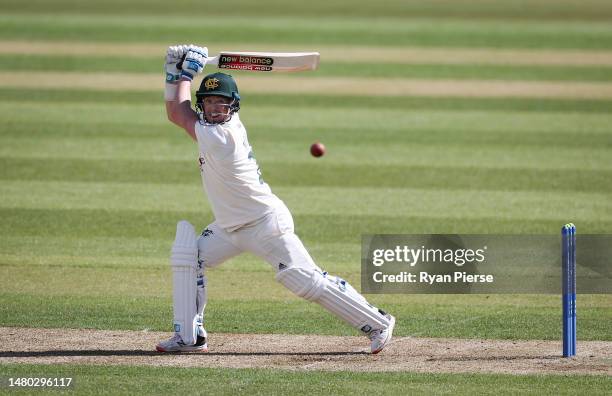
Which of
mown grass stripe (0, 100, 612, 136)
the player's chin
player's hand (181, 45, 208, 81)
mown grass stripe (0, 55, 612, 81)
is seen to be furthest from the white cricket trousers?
mown grass stripe (0, 55, 612, 81)

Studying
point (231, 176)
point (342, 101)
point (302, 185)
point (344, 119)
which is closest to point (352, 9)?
point (342, 101)

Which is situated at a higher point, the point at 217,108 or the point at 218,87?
the point at 218,87

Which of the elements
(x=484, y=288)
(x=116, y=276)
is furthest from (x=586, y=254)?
(x=116, y=276)

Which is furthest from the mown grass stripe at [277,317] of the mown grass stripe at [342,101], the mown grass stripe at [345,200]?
the mown grass stripe at [342,101]

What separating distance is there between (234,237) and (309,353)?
0.91m

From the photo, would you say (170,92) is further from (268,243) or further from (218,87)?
(268,243)

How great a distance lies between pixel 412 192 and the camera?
12445 millimetres

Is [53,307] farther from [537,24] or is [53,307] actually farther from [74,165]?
[537,24]

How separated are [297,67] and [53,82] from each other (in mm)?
11325

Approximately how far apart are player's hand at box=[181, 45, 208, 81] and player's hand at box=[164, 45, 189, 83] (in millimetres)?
46

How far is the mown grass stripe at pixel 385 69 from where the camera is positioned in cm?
1894

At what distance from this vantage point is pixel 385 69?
19.4 m

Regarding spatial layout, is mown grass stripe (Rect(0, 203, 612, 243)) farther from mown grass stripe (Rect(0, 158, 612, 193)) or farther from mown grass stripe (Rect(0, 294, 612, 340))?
mown grass stripe (Rect(0, 294, 612, 340))

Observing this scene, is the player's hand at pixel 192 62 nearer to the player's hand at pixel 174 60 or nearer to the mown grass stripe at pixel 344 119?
the player's hand at pixel 174 60
